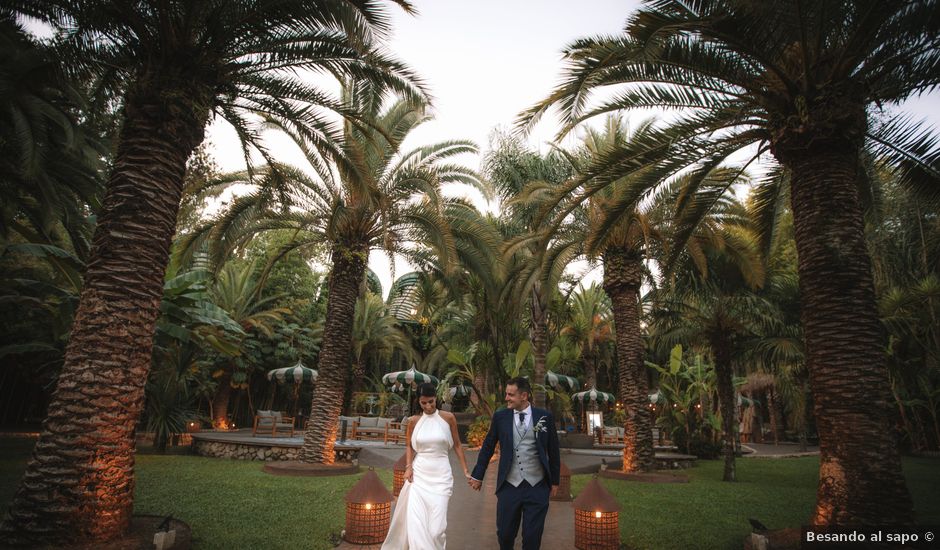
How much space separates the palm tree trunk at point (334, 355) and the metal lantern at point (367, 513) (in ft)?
23.1

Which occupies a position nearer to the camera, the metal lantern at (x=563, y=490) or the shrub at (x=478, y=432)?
the metal lantern at (x=563, y=490)

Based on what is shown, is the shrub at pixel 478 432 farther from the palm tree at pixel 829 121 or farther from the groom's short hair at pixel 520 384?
the groom's short hair at pixel 520 384

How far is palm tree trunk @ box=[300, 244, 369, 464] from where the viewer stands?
12.9m

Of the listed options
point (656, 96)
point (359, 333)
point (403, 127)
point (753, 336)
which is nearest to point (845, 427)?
point (656, 96)

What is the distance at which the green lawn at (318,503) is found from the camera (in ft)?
22.0

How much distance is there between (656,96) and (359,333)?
2522cm

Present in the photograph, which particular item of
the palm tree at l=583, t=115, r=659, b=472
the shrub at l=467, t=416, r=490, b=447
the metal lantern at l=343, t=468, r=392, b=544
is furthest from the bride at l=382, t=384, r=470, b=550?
the shrub at l=467, t=416, r=490, b=447

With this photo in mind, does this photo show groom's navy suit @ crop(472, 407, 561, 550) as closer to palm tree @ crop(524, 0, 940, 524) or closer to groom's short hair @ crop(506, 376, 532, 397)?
groom's short hair @ crop(506, 376, 532, 397)

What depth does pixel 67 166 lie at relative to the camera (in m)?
11.5

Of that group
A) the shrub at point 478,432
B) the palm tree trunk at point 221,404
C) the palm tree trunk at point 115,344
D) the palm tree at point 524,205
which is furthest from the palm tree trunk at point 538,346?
the palm tree trunk at point 221,404

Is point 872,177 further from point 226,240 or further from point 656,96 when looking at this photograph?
point 226,240

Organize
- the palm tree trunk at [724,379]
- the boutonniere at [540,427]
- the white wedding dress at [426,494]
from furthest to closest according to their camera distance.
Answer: the palm tree trunk at [724,379] → the white wedding dress at [426,494] → the boutonniere at [540,427]

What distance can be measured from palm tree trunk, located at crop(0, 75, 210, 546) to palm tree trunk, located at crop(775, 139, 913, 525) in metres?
7.66

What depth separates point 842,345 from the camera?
569cm
